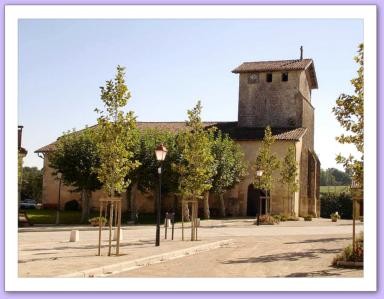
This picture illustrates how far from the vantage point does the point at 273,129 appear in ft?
180

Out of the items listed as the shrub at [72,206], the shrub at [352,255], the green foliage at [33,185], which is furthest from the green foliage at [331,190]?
the shrub at [352,255]

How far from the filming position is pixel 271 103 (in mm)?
56750

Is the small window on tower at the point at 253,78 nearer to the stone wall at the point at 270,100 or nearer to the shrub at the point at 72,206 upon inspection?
the stone wall at the point at 270,100

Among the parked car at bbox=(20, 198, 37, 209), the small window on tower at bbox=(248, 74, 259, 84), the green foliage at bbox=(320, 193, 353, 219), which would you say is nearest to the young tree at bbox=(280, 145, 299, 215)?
the small window on tower at bbox=(248, 74, 259, 84)

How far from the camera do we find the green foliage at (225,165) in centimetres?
4647

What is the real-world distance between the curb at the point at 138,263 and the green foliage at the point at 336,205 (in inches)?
1491

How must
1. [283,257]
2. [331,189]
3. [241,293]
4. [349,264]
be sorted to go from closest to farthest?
[241,293]
[349,264]
[283,257]
[331,189]

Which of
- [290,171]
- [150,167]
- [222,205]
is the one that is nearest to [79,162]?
[150,167]

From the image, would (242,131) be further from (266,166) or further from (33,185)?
(33,185)

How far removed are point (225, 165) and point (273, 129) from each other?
10.2 meters

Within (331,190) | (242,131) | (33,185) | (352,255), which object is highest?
(242,131)

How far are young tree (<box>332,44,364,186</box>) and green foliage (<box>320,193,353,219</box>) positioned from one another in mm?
42077

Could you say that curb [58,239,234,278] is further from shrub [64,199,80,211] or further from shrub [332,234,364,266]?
shrub [64,199,80,211]

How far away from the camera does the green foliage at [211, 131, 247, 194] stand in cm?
4647
